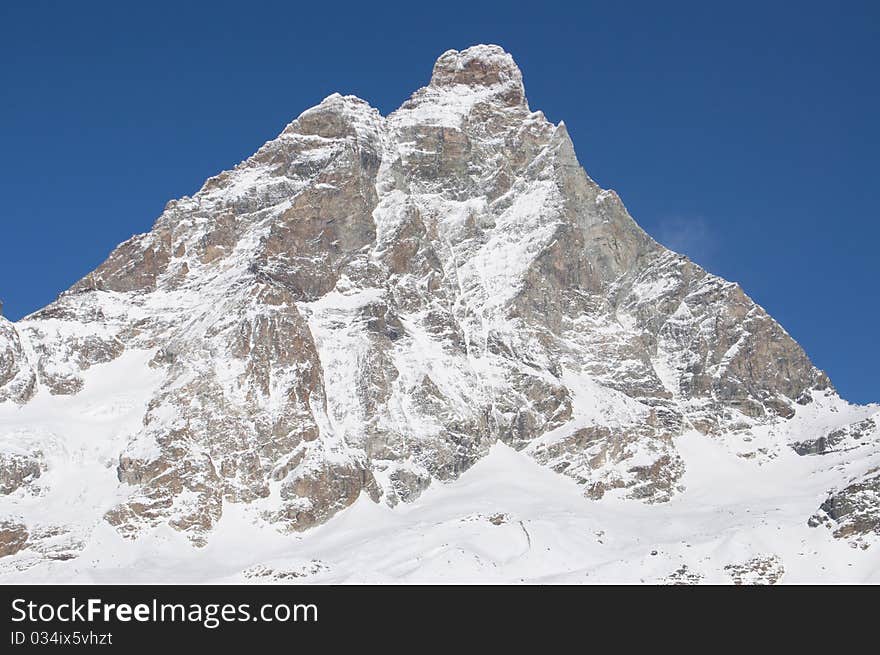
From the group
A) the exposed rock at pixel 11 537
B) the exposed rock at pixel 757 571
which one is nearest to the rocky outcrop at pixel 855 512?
the exposed rock at pixel 757 571

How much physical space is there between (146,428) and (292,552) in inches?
1394

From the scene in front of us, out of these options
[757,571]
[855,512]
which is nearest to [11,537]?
[757,571]

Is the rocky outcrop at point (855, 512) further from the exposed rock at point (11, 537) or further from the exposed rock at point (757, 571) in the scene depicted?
the exposed rock at point (11, 537)

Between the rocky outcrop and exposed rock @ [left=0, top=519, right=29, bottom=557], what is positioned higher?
exposed rock @ [left=0, top=519, right=29, bottom=557]

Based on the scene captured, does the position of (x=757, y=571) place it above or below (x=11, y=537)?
below

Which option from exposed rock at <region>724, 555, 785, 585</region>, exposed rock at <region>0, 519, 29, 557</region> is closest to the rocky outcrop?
exposed rock at <region>724, 555, 785, 585</region>

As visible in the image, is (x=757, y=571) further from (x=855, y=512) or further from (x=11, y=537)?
(x=11, y=537)

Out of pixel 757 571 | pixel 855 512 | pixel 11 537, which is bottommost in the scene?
pixel 757 571

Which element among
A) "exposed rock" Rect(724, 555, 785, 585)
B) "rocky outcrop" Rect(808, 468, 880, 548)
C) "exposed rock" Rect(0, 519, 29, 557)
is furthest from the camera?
"exposed rock" Rect(0, 519, 29, 557)

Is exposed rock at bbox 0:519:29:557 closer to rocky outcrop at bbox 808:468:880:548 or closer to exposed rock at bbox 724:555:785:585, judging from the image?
exposed rock at bbox 724:555:785:585

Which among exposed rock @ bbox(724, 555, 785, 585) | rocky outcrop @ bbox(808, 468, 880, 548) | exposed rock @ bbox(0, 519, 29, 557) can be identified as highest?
exposed rock @ bbox(0, 519, 29, 557)

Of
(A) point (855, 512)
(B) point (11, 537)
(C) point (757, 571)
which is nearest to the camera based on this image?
(C) point (757, 571)
